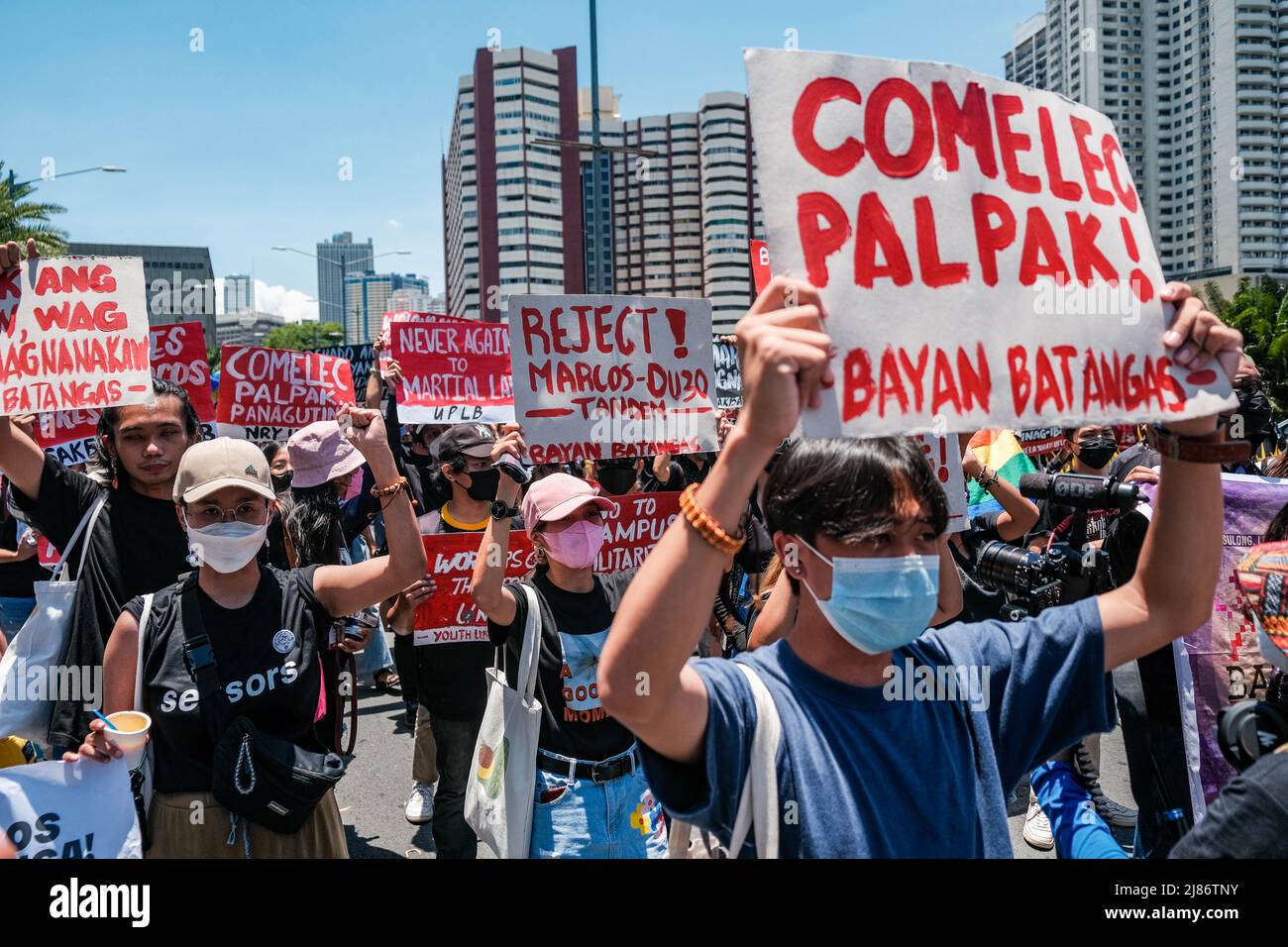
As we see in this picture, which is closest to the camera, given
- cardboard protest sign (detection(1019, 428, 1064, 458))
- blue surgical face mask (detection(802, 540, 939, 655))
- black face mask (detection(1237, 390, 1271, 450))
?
blue surgical face mask (detection(802, 540, 939, 655))

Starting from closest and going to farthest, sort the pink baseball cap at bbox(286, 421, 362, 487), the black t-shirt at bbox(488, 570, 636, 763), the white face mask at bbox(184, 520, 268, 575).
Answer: the white face mask at bbox(184, 520, 268, 575) → the black t-shirt at bbox(488, 570, 636, 763) → the pink baseball cap at bbox(286, 421, 362, 487)

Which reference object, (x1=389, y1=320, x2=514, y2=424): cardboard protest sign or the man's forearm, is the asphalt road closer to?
(x1=389, y1=320, x2=514, y2=424): cardboard protest sign

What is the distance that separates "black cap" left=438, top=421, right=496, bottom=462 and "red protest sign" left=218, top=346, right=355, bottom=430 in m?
2.83

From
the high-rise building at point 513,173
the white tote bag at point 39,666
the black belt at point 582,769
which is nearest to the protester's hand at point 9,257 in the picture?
the white tote bag at point 39,666

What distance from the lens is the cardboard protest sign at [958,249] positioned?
1.61 m

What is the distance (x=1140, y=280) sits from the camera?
72.5 inches

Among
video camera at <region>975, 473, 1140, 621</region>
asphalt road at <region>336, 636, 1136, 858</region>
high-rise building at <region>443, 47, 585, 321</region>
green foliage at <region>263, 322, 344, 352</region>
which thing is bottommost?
asphalt road at <region>336, 636, 1136, 858</region>

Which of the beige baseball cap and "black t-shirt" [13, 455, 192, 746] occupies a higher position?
the beige baseball cap

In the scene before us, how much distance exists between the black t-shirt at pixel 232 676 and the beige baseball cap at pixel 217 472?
272 mm

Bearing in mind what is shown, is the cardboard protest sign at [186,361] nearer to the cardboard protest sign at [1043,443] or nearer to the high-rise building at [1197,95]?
the cardboard protest sign at [1043,443]

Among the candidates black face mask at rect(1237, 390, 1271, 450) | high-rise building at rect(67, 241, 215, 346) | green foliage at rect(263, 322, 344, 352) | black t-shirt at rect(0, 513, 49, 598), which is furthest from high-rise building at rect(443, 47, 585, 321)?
black face mask at rect(1237, 390, 1271, 450)

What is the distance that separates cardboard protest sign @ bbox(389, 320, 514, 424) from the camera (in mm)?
6496

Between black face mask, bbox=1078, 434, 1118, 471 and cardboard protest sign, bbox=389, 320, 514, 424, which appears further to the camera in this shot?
cardboard protest sign, bbox=389, 320, 514, 424
